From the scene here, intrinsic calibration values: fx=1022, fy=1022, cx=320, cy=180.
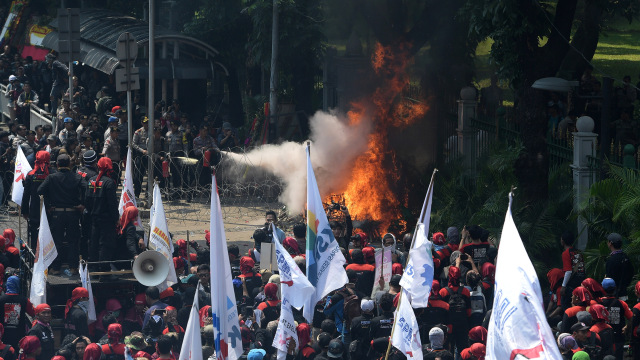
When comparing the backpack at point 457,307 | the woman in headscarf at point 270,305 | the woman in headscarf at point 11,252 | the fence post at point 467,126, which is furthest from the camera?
the fence post at point 467,126

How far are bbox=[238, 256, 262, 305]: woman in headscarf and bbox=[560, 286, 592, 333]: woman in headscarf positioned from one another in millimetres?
4082

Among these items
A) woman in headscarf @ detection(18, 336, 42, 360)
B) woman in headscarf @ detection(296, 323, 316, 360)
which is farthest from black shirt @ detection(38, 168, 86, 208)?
woman in headscarf @ detection(296, 323, 316, 360)

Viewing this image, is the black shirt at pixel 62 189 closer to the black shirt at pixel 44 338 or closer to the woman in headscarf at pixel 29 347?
the black shirt at pixel 44 338

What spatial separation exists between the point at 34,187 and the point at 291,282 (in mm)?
4927

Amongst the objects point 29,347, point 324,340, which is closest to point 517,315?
point 324,340

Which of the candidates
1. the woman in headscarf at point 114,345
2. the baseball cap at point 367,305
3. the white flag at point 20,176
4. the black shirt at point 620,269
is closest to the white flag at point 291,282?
the baseball cap at point 367,305

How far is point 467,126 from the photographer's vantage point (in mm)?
19625

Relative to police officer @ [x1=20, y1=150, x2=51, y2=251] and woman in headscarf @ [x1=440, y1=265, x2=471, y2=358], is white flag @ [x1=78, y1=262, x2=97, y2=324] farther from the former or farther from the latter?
woman in headscarf @ [x1=440, y1=265, x2=471, y2=358]

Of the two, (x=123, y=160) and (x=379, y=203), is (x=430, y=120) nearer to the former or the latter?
(x=379, y=203)

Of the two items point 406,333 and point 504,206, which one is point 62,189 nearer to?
point 406,333

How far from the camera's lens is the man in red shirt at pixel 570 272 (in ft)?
41.2

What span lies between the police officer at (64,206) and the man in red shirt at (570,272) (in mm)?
6599

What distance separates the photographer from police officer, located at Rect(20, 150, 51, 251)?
14.4 metres

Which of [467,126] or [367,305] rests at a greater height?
[467,126]
